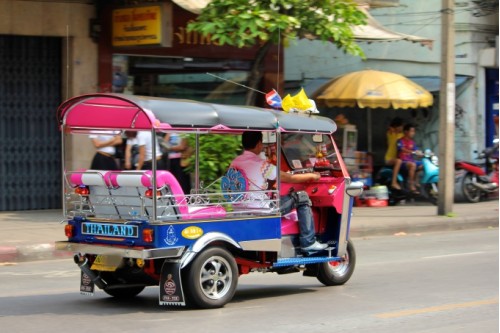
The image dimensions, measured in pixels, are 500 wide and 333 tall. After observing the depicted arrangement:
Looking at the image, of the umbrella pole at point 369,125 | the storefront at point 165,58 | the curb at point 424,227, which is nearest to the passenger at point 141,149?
the storefront at point 165,58

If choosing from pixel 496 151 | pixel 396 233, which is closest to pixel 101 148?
pixel 396 233

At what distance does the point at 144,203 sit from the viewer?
26.3 ft

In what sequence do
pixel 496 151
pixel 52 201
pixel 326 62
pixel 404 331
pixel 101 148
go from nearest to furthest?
pixel 404 331
pixel 101 148
pixel 52 201
pixel 496 151
pixel 326 62

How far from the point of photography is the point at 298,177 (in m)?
9.21

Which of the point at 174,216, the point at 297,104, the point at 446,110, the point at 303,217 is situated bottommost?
the point at 303,217

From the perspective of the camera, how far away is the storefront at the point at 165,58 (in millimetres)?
16281

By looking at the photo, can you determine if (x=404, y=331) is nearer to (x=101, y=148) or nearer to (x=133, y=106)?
(x=133, y=106)

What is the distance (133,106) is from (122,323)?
191 cm

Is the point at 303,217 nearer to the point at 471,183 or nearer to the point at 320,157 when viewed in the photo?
the point at 320,157

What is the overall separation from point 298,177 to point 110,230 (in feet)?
6.72

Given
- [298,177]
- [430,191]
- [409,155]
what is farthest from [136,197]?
[430,191]

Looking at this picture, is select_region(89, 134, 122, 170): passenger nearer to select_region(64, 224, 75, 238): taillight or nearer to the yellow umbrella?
select_region(64, 224, 75, 238): taillight

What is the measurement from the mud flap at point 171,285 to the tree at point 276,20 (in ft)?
24.5

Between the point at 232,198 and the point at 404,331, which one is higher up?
the point at 232,198
